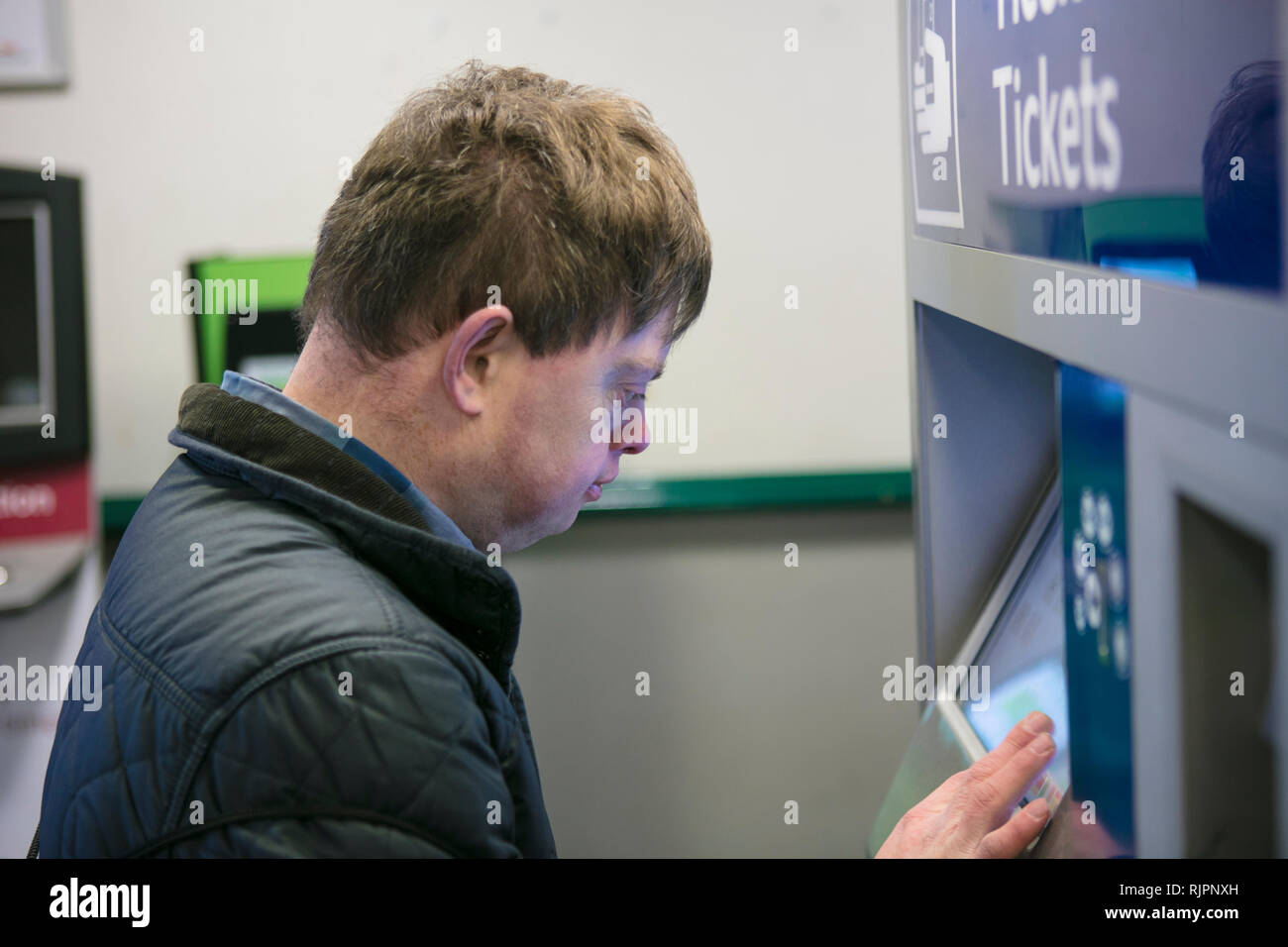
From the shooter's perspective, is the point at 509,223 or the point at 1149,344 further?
the point at 509,223

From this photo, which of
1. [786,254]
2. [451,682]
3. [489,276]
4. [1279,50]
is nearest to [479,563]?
[451,682]

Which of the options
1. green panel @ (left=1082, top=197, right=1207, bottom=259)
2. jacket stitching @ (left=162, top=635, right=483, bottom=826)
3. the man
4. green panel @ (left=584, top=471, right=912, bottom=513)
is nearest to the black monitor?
green panel @ (left=584, top=471, right=912, bottom=513)

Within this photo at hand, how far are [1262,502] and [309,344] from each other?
2.42 ft

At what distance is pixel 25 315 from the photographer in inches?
78.2

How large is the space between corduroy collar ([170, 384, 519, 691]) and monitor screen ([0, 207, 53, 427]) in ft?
4.26

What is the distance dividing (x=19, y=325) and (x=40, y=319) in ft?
0.12

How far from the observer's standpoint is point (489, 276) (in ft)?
2.99

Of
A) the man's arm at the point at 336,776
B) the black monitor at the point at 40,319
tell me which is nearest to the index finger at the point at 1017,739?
the man's arm at the point at 336,776

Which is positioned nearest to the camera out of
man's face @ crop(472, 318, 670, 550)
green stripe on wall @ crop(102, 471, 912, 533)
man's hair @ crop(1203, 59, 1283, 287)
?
man's hair @ crop(1203, 59, 1283, 287)

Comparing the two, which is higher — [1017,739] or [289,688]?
[289,688]

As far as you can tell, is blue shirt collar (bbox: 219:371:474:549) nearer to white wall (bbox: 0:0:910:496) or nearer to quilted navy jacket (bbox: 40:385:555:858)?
quilted navy jacket (bbox: 40:385:555:858)

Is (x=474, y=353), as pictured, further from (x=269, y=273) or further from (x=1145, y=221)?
(x=269, y=273)

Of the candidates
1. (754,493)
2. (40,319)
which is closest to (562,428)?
(40,319)

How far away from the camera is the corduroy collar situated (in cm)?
82
